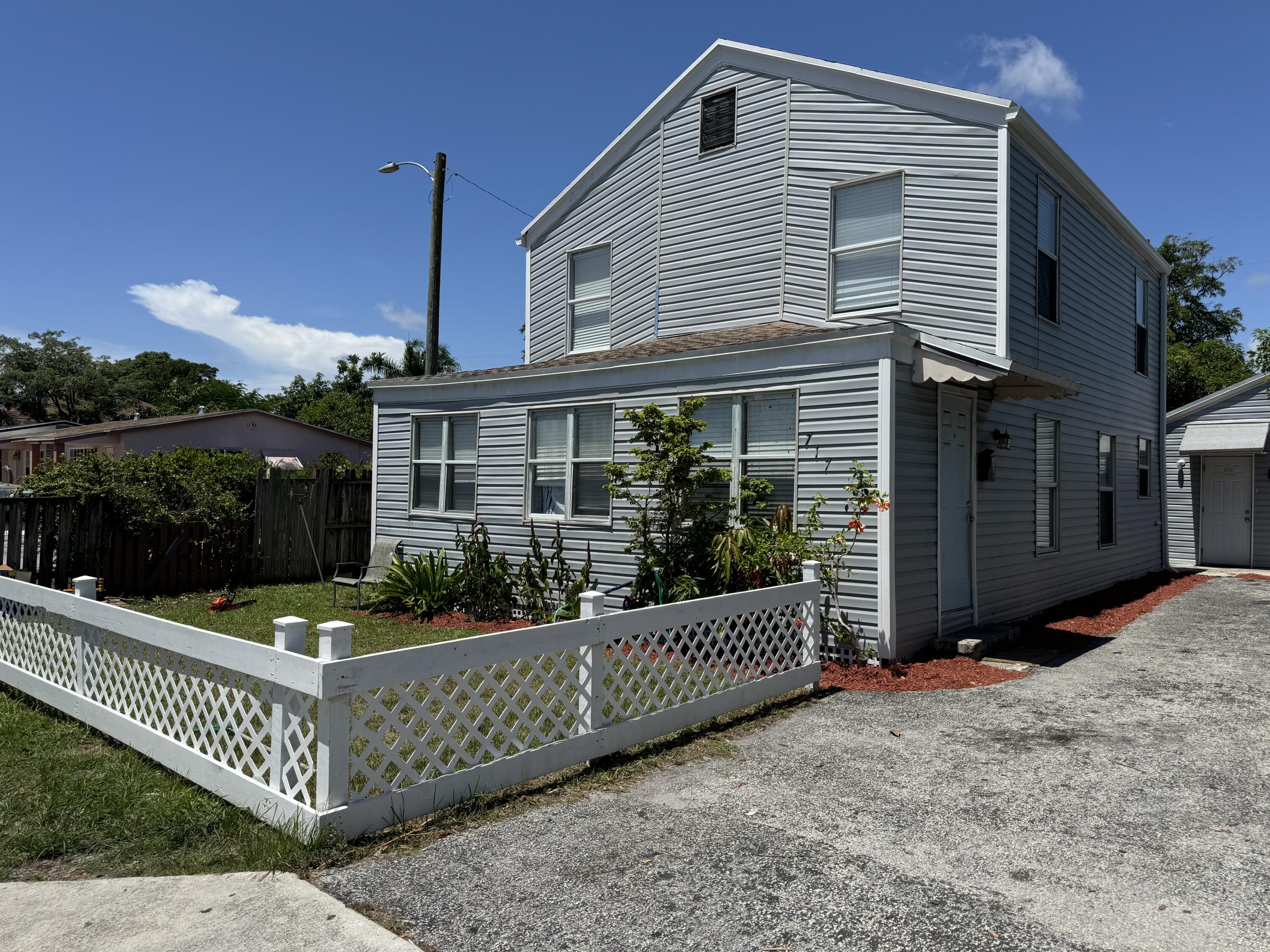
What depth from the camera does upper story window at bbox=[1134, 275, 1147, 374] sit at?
1391 cm

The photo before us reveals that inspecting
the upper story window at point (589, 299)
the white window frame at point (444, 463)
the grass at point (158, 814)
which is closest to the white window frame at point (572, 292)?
the upper story window at point (589, 299)

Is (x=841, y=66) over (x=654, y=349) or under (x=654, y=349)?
over

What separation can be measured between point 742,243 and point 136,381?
5284 cm

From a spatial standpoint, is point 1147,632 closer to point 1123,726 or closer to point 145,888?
point 1123,726

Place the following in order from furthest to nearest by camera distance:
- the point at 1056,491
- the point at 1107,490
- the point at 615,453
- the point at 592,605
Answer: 1. the point at 1107,490
2. the point at 1056,491
3. the point at 615,453
4. the point at 592,605

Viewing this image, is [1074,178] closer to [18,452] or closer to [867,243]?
[867,243]

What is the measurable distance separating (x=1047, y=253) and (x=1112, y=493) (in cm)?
471

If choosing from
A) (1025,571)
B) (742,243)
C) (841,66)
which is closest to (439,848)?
(1025,571)

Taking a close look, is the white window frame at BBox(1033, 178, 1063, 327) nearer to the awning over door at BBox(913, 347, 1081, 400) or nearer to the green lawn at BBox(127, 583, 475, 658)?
the awning over door at BBox(913, 347, 1081, 400)

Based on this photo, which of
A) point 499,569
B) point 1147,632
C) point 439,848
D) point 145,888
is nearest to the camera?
point 145,888

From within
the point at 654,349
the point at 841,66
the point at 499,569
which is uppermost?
the point at 841,66

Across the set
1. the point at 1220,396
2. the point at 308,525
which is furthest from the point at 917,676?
the point at 1220,396

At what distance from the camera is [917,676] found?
715 centimetres

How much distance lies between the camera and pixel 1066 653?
27.1 feet
